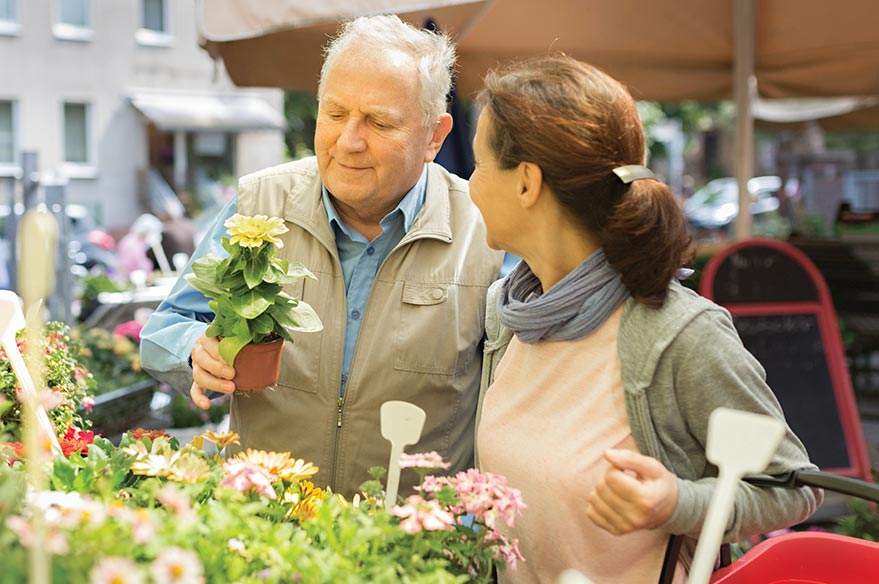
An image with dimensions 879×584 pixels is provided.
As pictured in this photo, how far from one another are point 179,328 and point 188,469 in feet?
2.36

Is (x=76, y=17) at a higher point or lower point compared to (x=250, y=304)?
lower

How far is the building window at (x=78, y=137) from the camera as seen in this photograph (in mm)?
24828

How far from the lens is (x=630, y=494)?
1.46m

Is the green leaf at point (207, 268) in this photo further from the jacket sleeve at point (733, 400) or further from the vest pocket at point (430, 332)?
the jacket sleeve at point (733, 400)

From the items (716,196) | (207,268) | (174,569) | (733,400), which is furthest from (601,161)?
(716,196)

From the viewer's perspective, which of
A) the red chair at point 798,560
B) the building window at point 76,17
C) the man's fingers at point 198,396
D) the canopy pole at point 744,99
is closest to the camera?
the red chair at point 798,560

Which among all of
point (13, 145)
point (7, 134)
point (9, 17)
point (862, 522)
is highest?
point (9, 17)

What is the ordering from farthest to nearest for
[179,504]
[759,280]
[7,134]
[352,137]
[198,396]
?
1. [7,134]
2. [759,280]
3. [352,137]
4. [198,396]
5. [179,504]

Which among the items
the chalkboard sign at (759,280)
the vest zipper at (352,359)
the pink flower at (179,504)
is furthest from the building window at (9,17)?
the pink flower at (179,504)

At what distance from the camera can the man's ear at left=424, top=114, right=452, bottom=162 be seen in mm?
2285

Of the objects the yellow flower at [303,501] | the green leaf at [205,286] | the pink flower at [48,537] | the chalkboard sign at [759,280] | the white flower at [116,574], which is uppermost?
the green leaf at [205,286]

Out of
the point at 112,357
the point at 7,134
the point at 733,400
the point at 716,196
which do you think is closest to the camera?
the point at 733,400

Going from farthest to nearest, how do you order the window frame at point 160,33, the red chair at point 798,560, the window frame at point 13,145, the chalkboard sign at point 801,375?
the window frame at point 160,33
the window frame at point 13,145
the chalkboard sign at point 801,375
the red chair at point 798,560

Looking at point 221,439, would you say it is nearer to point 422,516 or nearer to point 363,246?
point 422,516
